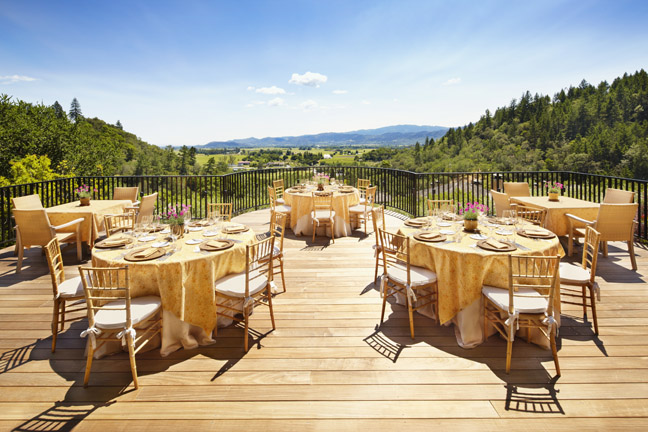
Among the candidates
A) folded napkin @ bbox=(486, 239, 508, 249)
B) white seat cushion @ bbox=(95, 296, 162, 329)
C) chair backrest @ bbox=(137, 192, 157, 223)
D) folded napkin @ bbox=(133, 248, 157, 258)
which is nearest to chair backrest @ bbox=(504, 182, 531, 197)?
folded napkin @ bbox=(486, 239, 508, 249)

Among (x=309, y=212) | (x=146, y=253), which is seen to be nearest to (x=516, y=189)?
(x=309, y=212)

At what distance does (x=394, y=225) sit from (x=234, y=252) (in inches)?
193

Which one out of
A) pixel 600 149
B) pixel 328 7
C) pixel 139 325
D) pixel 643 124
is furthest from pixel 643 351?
pixel 643 124

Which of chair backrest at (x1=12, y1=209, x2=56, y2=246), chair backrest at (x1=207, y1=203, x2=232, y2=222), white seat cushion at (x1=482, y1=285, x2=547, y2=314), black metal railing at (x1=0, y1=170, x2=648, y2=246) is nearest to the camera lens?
white seat cushion at (x1=482, y1=285, x2=547, y2=314)

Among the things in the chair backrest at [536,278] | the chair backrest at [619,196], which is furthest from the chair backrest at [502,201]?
the chair backrest at [536,278]

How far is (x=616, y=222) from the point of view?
454cm

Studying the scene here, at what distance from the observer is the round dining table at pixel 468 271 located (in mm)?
2854

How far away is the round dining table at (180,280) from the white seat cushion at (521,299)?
A: 2.30 metres

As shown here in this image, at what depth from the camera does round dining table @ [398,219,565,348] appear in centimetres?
285

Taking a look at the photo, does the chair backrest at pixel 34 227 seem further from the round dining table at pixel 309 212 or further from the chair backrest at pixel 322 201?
the chair backrest at pixel 322 201

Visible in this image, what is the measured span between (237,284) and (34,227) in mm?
3856
